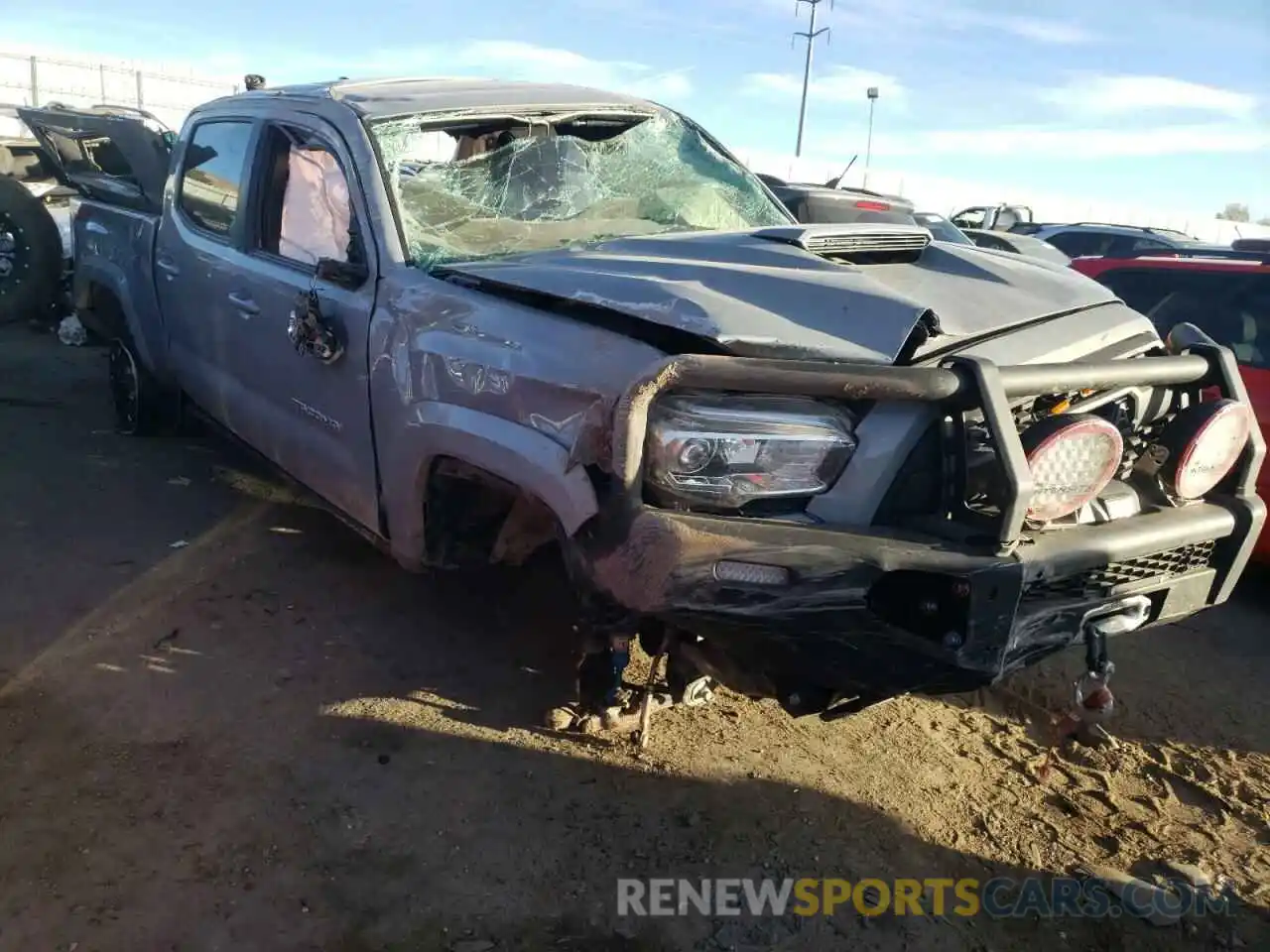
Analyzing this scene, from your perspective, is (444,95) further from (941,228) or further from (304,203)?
(941,228)

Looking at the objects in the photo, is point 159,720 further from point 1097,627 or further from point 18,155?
point 18,155

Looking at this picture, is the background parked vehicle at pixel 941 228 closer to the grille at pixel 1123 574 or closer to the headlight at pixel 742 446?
the grille at pixel 1123 574

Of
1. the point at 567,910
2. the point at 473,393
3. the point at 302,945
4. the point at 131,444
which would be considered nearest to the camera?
the point at 302,945

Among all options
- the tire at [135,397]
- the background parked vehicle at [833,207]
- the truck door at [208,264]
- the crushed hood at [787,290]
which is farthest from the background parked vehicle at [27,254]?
the crushed hood at [787,290]

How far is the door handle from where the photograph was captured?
384cm

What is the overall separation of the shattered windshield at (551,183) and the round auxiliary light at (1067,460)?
5.22ft

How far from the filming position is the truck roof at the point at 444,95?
136 inches

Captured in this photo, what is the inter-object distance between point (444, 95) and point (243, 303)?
1.16m

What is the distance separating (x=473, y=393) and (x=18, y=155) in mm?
9172

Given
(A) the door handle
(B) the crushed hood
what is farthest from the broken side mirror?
(A) the door handle

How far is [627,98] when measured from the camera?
404 centimetres

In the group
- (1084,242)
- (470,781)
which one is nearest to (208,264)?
(470,781)

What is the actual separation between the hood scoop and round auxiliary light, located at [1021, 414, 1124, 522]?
2.56 ft

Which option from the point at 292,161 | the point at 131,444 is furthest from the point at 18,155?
the point at 292,161
